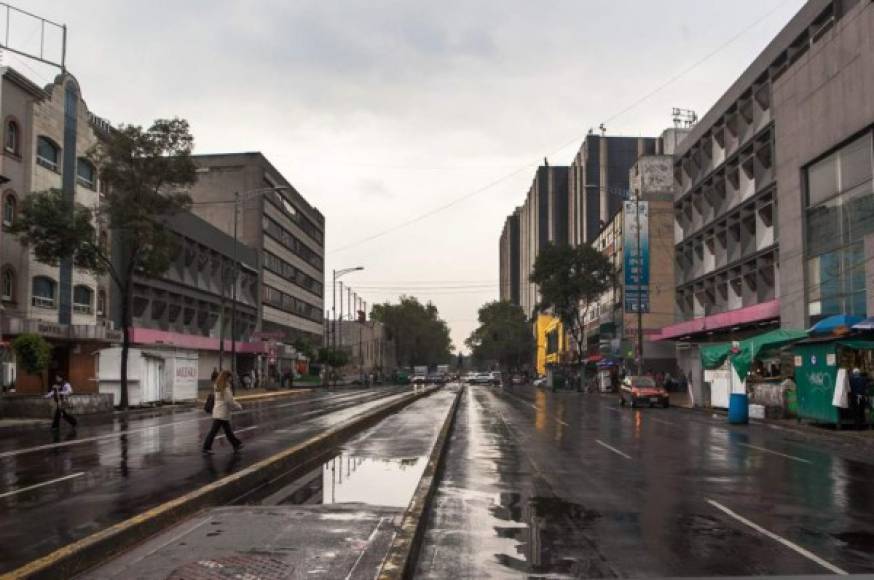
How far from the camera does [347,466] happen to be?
551 inches

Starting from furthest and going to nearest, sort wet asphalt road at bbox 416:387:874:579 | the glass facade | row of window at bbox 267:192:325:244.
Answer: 1. row of window at bbox 267:192:325:244
2. the glass facade
3. wet asphalt road at bbox 416:387:874:579

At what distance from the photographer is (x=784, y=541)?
8102 mm

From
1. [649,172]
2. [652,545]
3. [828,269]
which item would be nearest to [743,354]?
[828,269]

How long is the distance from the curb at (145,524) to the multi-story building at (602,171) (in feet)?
300

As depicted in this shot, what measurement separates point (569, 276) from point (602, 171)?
132ft

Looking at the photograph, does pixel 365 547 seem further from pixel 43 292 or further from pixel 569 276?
pixel 569 276

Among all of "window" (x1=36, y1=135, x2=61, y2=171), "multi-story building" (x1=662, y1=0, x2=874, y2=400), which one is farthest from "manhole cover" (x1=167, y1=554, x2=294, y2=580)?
"window" (x1=36, y1=135, x2=61, y2=171)

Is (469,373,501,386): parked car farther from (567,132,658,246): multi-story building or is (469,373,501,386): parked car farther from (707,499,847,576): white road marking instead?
(707,499,847,576): white road marking

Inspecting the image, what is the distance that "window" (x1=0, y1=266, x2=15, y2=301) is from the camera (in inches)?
1438

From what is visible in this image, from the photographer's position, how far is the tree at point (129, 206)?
33.2 metres

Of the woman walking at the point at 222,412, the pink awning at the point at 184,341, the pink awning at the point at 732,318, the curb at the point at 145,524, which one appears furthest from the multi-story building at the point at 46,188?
the pink awning at the point at 732,318

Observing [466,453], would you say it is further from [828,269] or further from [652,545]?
[828,269]

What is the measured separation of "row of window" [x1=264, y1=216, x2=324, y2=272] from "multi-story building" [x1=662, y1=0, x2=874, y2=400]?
48.5m

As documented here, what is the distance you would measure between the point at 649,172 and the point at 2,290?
154 feet
